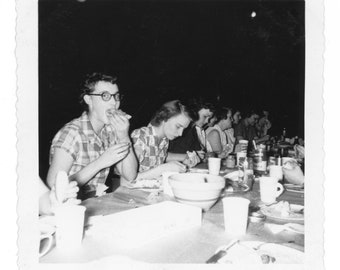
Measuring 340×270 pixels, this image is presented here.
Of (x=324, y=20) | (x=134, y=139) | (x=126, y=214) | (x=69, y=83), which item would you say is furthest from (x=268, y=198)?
(x=69, y=83)

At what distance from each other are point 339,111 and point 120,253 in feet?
2.96

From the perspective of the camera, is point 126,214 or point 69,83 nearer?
point 126,214

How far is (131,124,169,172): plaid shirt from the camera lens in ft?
7.16

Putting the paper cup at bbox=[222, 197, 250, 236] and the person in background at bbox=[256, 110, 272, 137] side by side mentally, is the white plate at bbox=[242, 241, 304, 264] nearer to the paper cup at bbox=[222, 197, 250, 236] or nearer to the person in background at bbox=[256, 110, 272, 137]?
the paper cup at bbox=[222, 197, 250, 236]

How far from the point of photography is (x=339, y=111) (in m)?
1.11

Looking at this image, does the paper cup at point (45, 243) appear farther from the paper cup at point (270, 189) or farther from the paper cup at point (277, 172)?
the paper cup at point (277, 172)

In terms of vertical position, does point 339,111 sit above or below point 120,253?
above

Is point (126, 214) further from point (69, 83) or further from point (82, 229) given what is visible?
point (69, 83)

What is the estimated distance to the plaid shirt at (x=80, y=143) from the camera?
5.30 feet

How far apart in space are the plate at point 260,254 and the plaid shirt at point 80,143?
1.09m

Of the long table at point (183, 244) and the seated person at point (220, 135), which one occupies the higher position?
the seated person at point (220, 135)

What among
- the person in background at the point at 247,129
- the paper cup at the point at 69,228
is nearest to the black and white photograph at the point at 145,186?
the paper cup at the point at 69,228

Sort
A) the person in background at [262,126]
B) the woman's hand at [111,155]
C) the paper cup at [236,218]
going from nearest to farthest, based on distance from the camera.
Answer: the paper cup at [236,218] < the woman's hand at [111,155] < the person in background at [262,126]

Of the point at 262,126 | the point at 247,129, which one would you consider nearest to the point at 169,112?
the point at 247,129
